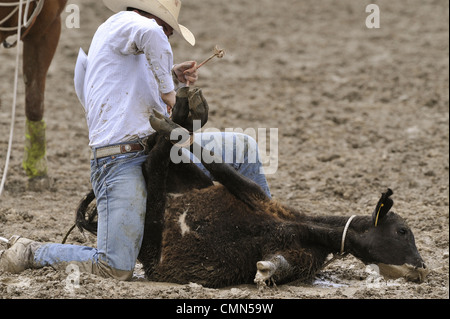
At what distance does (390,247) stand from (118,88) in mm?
1584

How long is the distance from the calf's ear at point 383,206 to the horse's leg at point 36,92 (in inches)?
118

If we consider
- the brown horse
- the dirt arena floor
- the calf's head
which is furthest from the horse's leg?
the calf's head

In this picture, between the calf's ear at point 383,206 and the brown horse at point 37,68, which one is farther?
the brown horse at point 37,68

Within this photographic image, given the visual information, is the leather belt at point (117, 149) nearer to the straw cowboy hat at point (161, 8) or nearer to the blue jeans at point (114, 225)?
the blue jeans at point (114, 225)

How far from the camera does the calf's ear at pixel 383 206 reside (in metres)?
3.58

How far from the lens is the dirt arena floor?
382cm

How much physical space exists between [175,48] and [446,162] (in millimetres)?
4426

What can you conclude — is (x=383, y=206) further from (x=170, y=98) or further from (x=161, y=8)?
(x=161, y=8)

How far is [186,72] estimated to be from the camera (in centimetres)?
394

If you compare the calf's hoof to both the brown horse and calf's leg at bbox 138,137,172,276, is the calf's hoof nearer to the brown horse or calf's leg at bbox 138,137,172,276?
calf's leg at bbox 138,137,172,276

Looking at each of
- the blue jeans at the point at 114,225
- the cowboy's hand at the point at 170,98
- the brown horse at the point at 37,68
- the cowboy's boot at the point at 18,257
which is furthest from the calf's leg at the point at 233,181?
the brown horse at the point at 37,68

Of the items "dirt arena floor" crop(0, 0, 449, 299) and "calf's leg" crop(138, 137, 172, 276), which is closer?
"calf's leg" crop(138, 137, 172, 276)

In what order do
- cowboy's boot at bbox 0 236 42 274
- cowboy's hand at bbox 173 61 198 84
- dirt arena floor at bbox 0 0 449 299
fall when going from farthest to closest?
cowboy's hand at bbox 173 61 198 84, dirt arena floor at bbox 0 0 449 299, cowboy's boot at bbox 0 236 42 274
